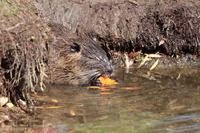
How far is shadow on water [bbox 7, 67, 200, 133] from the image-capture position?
10.5 feet

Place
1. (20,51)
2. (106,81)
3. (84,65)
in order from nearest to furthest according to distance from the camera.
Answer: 1. (20,51)
2. (106,81)
3. (84,65)

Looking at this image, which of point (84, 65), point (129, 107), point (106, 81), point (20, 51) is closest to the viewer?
point (20, 51)

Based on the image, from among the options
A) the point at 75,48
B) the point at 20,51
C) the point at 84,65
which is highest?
the point at 20,51

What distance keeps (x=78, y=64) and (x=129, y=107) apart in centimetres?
212

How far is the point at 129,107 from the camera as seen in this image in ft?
13.0

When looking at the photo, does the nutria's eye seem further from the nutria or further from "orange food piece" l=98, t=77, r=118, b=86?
"orange food piece" l=98, t=77, r=118, b=86

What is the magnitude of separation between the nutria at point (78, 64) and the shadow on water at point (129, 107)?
0.34 metres

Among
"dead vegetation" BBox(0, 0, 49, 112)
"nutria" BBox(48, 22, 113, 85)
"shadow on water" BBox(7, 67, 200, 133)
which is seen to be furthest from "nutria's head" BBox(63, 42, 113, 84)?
"dead vegetation" BBox(0, 0, 49, 112)

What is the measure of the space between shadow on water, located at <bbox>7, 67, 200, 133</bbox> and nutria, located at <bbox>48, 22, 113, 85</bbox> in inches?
13.4

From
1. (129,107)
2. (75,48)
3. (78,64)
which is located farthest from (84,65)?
(129,107)

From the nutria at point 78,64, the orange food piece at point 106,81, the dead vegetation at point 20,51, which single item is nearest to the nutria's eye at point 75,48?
the nutria at point 78,64

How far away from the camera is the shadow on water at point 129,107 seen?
3.20 meters

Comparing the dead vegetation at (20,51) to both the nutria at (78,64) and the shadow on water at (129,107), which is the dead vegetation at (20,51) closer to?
the shadow on water at (129,107)

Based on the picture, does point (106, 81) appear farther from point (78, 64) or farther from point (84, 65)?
point (78, 64)
